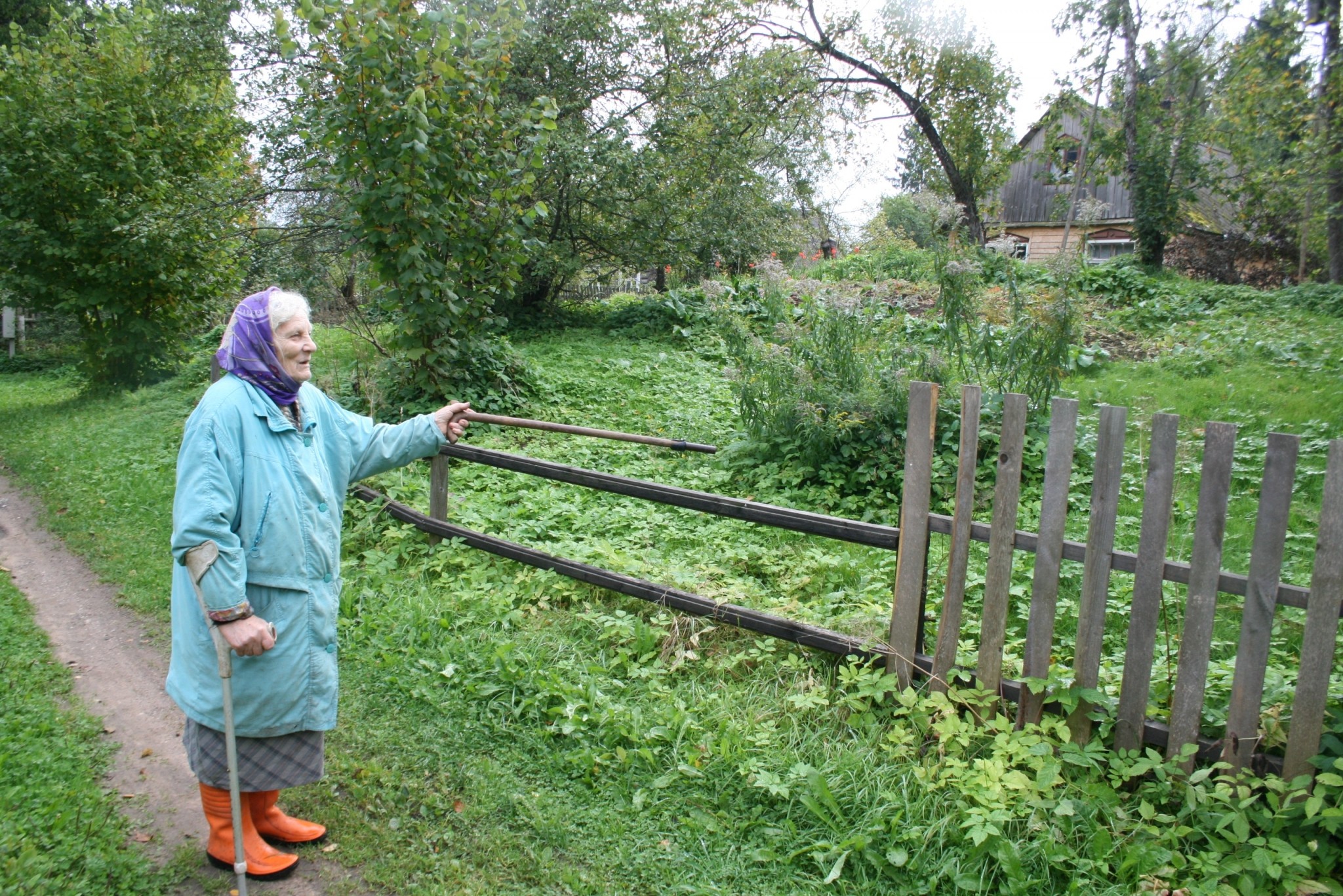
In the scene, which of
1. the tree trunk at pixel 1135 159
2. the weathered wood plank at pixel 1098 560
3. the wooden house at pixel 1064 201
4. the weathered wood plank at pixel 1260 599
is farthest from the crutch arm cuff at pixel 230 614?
the wooden house at pixel 1064 201

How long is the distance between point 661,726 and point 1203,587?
7.11ft

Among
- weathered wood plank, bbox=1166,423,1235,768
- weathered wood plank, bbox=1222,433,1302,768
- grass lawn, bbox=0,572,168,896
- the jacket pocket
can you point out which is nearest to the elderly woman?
the jacket pocket

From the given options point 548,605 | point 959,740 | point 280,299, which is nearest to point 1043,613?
point 959,740

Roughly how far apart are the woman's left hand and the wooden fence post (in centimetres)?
226

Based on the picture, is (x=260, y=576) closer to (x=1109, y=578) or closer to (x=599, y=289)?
(x=1109, y=578)

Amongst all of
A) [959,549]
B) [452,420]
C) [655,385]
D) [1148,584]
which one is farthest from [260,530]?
[655,385]

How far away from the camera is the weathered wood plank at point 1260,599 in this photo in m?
2.83

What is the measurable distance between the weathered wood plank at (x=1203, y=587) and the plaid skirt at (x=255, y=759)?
312 cm

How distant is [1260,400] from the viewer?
25.8 ft

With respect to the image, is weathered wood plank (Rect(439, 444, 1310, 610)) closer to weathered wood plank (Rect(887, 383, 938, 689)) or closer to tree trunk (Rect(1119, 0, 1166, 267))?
weathered wood plank (Rect(887, 383, 938, 689))

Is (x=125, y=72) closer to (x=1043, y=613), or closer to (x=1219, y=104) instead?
(x=1043, y=613)

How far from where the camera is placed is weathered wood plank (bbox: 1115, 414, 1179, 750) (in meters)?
3.02

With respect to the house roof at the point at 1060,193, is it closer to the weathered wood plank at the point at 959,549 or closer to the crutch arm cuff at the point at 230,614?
the weathered wood plank at the point at 959,549

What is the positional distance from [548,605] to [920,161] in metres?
19.1
